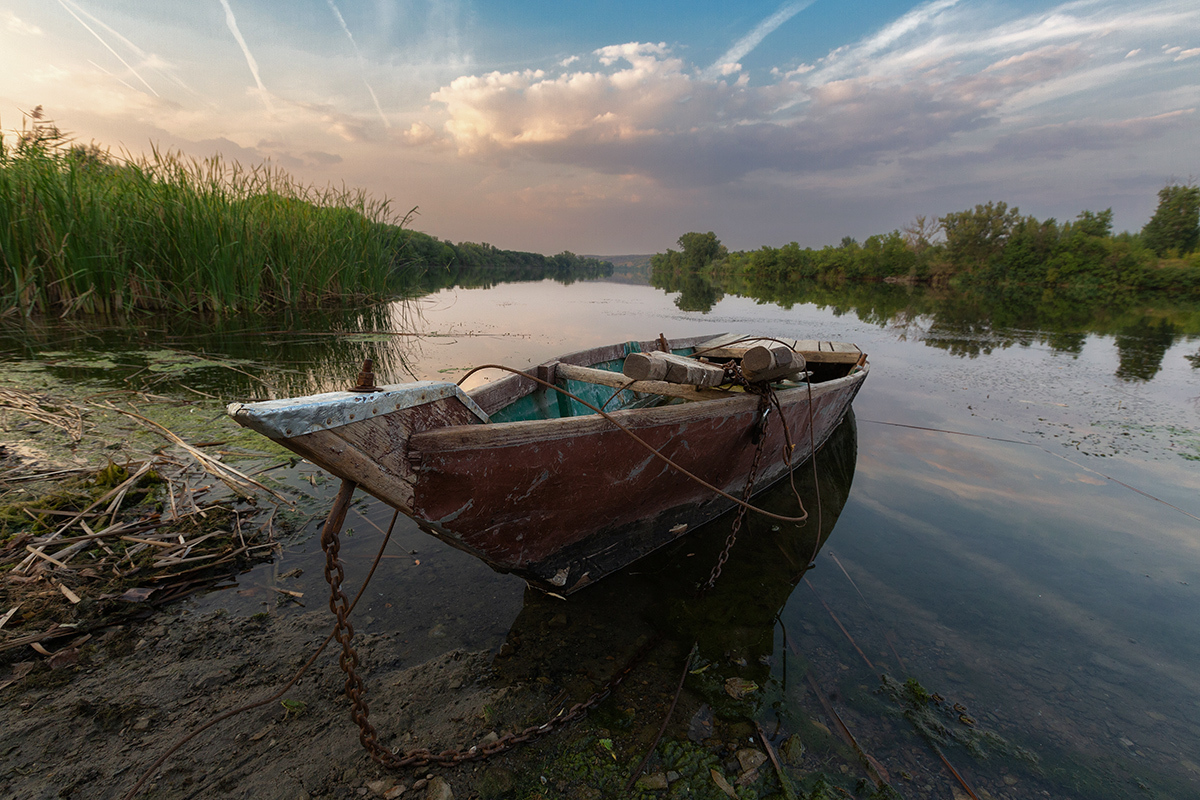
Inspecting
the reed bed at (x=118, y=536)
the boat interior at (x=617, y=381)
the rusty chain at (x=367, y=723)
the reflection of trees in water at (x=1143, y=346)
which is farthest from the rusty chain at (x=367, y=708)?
the reflection of trees in water at (x=1143, y=346)

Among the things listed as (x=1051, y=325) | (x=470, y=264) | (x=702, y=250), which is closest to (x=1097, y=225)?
(x=1051, y=325)

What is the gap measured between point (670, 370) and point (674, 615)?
135cm

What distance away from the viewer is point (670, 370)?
2482 millimetres

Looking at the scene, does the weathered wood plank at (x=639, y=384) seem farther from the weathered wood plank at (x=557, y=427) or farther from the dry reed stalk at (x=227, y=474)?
the dry reed stalk at (x=227, y=474)

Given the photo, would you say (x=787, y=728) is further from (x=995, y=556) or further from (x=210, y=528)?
(x=210, y=528)

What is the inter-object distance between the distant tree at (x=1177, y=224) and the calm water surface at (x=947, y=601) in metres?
49.7

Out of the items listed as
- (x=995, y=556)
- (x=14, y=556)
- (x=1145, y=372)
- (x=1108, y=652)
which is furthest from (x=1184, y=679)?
(x=1145, y=372)

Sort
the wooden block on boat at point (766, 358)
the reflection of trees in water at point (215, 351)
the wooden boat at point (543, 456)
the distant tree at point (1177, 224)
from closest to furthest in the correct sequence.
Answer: the wooden boat at point (543, 456), the wooden block on boat at point (766, 358), the reflection of trees in water at point (215, 351), the distant tree at point (1177, 224)

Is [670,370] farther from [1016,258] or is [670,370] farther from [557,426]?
[1016,258]

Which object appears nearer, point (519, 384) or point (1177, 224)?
point (519, 384)

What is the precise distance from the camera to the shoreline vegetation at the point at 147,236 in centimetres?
618

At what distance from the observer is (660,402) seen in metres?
4.42

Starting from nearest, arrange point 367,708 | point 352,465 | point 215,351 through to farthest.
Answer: point 352,465
point 367,708
point 215,351

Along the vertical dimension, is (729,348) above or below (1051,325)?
above
